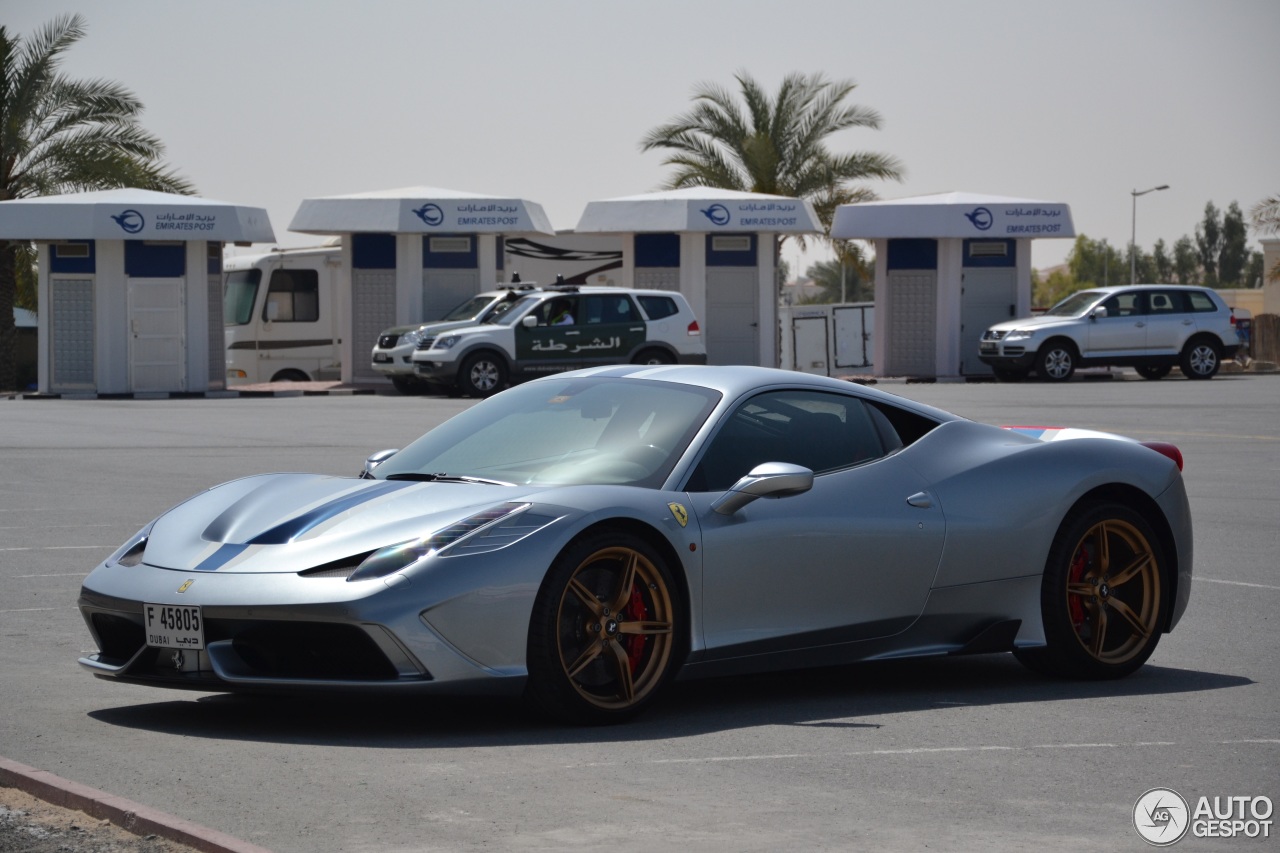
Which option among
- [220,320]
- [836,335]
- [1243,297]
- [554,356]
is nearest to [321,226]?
[220,320]

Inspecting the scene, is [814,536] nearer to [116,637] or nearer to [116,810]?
[116,637]

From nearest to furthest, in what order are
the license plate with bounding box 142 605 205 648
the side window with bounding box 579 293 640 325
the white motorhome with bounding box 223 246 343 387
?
the license plate with bounding box 142 605 205 648 < the side window with bounding box 579 293 640 325 < the white motorhome with bounding box 223 246 343 387

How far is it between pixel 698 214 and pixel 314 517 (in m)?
32.1

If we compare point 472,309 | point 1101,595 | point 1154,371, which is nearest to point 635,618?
point 1101,595

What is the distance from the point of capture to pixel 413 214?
119 feet

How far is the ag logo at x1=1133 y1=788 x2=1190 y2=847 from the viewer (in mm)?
4719

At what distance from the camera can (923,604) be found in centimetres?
694

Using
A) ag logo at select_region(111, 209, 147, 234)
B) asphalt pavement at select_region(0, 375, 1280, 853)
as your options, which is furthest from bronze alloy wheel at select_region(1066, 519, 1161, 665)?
ag logo at select_region(111, 209, 147, 234)

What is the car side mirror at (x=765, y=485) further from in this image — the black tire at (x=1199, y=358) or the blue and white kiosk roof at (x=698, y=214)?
the black tire at (x=1199, y=358)

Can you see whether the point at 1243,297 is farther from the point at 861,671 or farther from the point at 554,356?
the point at 861,671

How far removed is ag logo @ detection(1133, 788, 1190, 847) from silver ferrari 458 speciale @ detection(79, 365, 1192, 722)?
171 centimetres

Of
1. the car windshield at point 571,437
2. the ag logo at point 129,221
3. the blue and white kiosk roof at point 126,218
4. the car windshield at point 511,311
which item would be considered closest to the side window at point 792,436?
the car windshield at point 571,437

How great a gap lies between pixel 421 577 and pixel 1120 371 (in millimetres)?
37338

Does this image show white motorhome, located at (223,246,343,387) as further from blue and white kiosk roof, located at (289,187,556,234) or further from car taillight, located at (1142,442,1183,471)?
car taillight, located at (1142,442,1183,471)
